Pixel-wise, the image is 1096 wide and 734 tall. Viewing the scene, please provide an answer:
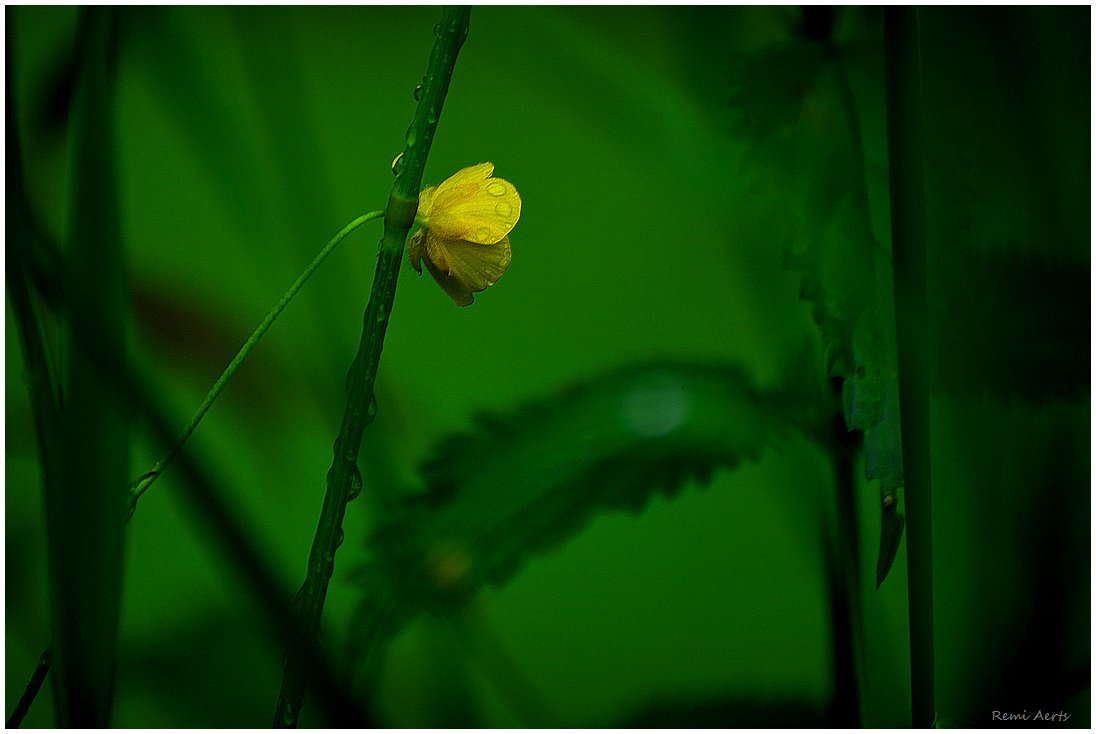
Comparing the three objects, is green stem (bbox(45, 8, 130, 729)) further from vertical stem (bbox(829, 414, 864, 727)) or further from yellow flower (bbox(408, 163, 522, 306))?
vertical stem (bbox(829, 414, 864, 727))

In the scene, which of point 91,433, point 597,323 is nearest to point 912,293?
point 597,323

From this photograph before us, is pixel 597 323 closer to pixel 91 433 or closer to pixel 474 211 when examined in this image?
pixel 474 211

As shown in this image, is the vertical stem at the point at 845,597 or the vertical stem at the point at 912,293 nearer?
the vertical stem at the point at 912,293

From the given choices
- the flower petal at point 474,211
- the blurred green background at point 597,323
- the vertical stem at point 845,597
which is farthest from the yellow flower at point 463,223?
the vertical stem at point 845,597

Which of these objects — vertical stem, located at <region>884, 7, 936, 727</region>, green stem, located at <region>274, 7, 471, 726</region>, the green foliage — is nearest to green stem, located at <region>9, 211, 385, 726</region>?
green stem, located at <region>274, 7, 471, 726</region>

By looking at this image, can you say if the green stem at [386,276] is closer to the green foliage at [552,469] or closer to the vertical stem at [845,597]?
the green foliage at [552,469]

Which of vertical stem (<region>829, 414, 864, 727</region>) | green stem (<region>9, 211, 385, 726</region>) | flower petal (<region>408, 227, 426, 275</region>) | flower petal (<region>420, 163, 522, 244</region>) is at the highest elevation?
flower petal (<region>420, 163, 522, 244</region>)

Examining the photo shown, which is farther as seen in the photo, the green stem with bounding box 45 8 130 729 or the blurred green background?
the blurred green background
